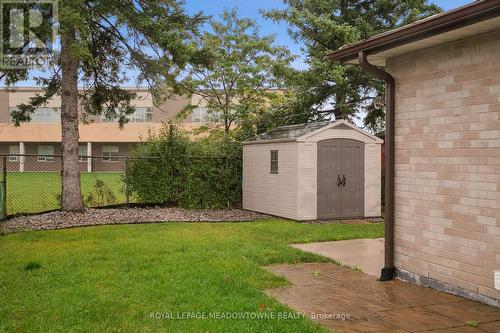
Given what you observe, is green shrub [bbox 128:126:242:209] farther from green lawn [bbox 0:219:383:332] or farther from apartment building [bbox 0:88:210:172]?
apartment building [bbox 0:88:210:172]

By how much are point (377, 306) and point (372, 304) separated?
7cm

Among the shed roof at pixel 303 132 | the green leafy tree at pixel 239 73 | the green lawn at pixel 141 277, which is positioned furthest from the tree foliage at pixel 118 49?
the green leafy tree at pixel 239 73

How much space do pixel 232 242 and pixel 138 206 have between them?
18.5 feet

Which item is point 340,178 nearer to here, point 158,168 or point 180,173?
point 180,173

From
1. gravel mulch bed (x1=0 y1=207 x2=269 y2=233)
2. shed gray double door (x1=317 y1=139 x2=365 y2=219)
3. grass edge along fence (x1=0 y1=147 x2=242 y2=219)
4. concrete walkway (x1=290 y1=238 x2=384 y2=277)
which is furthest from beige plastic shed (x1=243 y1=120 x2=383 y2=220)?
concrete walkway (x1=290 y1=238 x2=384 y2=277)

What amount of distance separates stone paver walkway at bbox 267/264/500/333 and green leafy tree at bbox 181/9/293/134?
44.6ft

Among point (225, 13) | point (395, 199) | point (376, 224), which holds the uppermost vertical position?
point (225, 13)

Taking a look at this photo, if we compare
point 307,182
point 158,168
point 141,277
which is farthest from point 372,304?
point 158,168

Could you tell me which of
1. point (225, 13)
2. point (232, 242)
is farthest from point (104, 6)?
point (225, 13)

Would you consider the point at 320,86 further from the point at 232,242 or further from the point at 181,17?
the point at 232,242

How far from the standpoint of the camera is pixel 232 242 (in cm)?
831

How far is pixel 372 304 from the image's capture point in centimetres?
488

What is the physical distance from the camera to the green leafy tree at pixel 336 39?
680 inches

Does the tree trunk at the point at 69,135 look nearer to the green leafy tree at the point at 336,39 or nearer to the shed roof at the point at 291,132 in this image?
the shed roof at the point at 291,132
